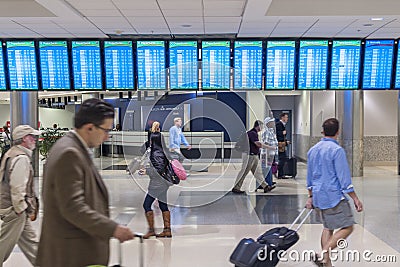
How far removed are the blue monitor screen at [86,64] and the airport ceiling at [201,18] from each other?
0.18 metres

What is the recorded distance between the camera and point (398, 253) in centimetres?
538

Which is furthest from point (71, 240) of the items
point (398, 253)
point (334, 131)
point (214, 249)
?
point (398, 253)

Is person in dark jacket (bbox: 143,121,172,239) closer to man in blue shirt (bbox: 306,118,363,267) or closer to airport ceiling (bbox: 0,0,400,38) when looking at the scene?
airport ceiling (bbox: 0,0,400,38)

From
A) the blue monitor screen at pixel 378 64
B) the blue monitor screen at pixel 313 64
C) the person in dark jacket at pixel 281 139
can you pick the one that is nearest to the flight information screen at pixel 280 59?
the blue monitor screen at pixel 313 64

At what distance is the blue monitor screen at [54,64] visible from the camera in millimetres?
7715

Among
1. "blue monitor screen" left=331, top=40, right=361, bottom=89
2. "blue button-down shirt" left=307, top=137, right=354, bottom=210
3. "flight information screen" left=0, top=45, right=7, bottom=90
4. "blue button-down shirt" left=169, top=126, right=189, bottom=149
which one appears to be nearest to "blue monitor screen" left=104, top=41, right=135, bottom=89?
"flight information screen" left=0, top=45, right=7, bottom=90

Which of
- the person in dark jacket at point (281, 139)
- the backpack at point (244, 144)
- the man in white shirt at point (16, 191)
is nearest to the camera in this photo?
the man in white shirt at point (16, 191)

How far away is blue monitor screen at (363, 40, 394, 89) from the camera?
25.4 feet

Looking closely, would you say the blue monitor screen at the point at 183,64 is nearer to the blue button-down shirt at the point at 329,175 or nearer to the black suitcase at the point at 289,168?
the blue button-down shirt at the point at 329,175

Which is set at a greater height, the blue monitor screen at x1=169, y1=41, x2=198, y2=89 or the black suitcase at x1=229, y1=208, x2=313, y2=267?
the blue monitor screen at x1=169, y1=41, x2=198, y2=89

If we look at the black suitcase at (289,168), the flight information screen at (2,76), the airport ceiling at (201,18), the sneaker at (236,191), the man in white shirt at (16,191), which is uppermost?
the airport ceiling at (201,18)

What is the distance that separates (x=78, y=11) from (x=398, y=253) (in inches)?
202

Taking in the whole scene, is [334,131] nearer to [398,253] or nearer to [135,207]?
[398,253]

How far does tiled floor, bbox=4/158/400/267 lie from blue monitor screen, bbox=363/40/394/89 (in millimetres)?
2245
